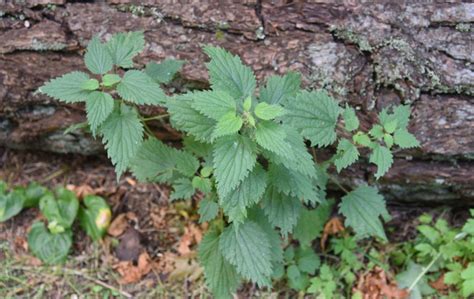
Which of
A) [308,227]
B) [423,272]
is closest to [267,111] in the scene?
[308,227]

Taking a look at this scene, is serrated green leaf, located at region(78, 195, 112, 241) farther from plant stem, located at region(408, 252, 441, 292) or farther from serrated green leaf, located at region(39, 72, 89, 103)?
plant stem, located at region(408, 252, 441, 292)

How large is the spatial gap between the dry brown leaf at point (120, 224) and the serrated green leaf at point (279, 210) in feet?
3.59

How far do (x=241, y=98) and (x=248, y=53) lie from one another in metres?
0.52

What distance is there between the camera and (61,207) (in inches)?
122

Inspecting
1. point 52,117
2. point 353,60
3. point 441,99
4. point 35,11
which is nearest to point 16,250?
point 52,117

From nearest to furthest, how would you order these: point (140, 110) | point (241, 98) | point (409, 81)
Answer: point (241, 98) → point (409, 81) → point (140, 110)

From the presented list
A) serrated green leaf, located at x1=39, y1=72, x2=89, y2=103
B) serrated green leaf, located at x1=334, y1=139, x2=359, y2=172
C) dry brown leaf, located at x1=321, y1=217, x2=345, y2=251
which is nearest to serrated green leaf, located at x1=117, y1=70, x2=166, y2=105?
serrated green leaf, located at x1=39, y1=72, x2=89, y2=103

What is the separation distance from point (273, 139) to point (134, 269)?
1455 millimetres

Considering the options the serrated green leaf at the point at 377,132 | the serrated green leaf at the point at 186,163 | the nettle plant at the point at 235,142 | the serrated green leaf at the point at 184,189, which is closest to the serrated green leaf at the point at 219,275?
the nettle plant at the point at 235,142

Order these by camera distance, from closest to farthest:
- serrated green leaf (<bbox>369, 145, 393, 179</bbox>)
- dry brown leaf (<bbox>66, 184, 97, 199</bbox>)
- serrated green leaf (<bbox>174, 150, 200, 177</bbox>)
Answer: serrated green leaf (<bbox>369, 145, 393, 179</bbox>), serrated green leaf (<bbox>174, 150, 200, 177</bbox>), dry brown leaf (<bbox>66, 184, 97, 199</bbox>)

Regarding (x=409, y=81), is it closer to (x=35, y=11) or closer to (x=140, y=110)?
(x=140, y=110)

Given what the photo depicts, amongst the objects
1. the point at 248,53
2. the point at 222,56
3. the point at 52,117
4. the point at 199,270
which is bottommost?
the point at 199,270

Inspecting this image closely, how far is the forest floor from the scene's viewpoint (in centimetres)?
298

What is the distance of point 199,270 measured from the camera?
3.02 meters
